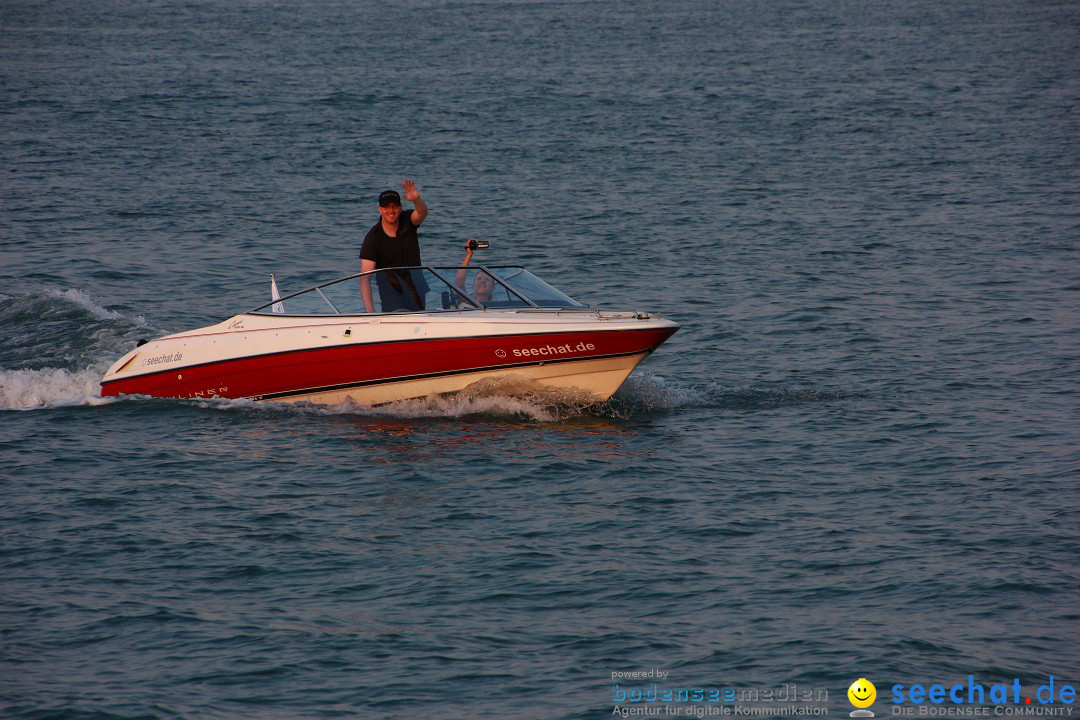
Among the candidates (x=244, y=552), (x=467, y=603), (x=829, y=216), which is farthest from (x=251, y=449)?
(x=829, y=216)

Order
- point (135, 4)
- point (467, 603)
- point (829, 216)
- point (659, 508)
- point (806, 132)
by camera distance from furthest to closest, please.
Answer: point (135, 4)
point (806, 132)
point (829, 216)
point (659, 508)
point (467, 603)

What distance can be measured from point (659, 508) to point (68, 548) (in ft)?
15.8

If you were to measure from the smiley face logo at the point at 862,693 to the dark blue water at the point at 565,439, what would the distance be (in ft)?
0.27

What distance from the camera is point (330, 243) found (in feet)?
72.7

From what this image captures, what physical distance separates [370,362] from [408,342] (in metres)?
0.49

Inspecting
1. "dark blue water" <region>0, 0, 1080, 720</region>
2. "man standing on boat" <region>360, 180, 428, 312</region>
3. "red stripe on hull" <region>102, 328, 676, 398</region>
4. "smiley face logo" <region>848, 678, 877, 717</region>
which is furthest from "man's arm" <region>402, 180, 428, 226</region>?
"smiley face logo" <region>848, 678, 877, 717</region>

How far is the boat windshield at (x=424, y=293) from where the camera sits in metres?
12.8

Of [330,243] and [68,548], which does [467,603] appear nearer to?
[68,548]

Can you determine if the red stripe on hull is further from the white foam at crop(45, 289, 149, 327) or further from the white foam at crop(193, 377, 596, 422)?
the white foam at crop(45, 289, 149, 327)

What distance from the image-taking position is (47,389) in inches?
552

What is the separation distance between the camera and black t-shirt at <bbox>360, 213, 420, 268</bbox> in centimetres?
1284

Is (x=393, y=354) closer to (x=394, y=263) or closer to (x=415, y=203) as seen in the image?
(x=394, y=263)

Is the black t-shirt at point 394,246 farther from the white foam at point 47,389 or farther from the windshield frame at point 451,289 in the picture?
the white foam at point 47,389

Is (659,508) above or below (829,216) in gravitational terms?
below
